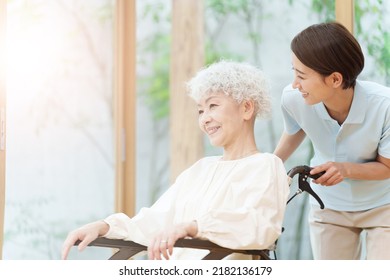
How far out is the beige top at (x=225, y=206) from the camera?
200 cm

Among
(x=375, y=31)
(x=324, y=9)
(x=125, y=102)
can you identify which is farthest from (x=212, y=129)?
(x=125, y=102)

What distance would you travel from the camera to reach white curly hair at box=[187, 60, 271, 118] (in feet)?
7.39

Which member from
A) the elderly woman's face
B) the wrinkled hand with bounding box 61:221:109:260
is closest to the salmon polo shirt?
the elderly woman's face

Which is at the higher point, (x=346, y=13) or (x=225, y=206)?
(x=346, y=13)

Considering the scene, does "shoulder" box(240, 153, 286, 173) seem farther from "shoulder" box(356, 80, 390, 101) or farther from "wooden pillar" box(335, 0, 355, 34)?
"wooden pillar" box(335, 0, 355, 34)

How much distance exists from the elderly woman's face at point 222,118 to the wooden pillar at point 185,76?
2.00 metres

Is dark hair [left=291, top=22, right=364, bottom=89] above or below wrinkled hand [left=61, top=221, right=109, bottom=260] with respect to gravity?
above

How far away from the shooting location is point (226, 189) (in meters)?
2.18

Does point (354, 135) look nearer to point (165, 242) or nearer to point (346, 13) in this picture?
point (165, 242)

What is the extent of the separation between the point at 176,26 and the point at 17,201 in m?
1.75

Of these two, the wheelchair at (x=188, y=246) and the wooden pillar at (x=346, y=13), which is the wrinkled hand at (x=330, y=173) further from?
the wooden pillar at (x=346, y=13)

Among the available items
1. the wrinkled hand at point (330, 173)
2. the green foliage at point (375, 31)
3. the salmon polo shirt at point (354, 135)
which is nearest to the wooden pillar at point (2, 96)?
the salmon polo shirt at point (354, 135)

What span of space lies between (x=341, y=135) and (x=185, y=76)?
6.62 ft
